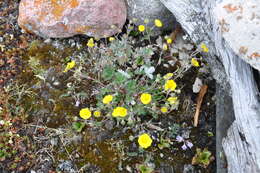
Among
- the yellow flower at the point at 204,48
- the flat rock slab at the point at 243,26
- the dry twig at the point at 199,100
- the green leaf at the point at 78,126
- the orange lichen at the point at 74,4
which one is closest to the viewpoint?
the flat rock slab at the point at 243,26

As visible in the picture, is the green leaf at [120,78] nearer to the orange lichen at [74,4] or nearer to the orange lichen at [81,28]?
the orange lichen at [81,28]

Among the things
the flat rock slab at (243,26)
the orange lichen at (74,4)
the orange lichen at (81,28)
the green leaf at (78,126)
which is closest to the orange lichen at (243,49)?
the flat rock slab at (243,26)

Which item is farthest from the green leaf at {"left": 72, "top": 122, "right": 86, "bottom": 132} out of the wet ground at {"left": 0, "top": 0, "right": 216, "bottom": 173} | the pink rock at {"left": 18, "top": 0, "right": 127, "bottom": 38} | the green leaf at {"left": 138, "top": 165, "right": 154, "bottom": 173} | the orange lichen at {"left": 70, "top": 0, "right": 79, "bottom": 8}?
the orange lichen at {"left": 70, "top": 0, "right": 79, "bottom": 8}

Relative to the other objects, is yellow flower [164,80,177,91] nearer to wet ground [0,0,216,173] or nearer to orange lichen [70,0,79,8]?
wet ground [0,0,216,173]

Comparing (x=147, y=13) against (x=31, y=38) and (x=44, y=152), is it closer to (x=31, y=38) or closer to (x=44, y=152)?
(x=31, y=38)

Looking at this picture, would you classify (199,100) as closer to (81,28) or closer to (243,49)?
(243,49)

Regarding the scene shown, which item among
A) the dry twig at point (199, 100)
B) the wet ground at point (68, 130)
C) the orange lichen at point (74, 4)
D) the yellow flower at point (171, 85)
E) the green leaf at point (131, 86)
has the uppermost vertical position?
the orange lichen at point (74, 4)

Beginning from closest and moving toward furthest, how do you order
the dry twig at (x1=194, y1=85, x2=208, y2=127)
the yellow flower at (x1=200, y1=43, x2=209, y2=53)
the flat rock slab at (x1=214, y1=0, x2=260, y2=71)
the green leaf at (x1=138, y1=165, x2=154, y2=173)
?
1. the flat rock slab at (x1=214, y1=0, x2=260, y2=71)
2. the green leaf at (x1=138, y1=165, x2=154, y2=173)
3. the yellow flower at (x1=200, y1=43, x2=209, y2=53)
4. the dry twig at (x1=194, y1=85, x2=208, y2=127)
